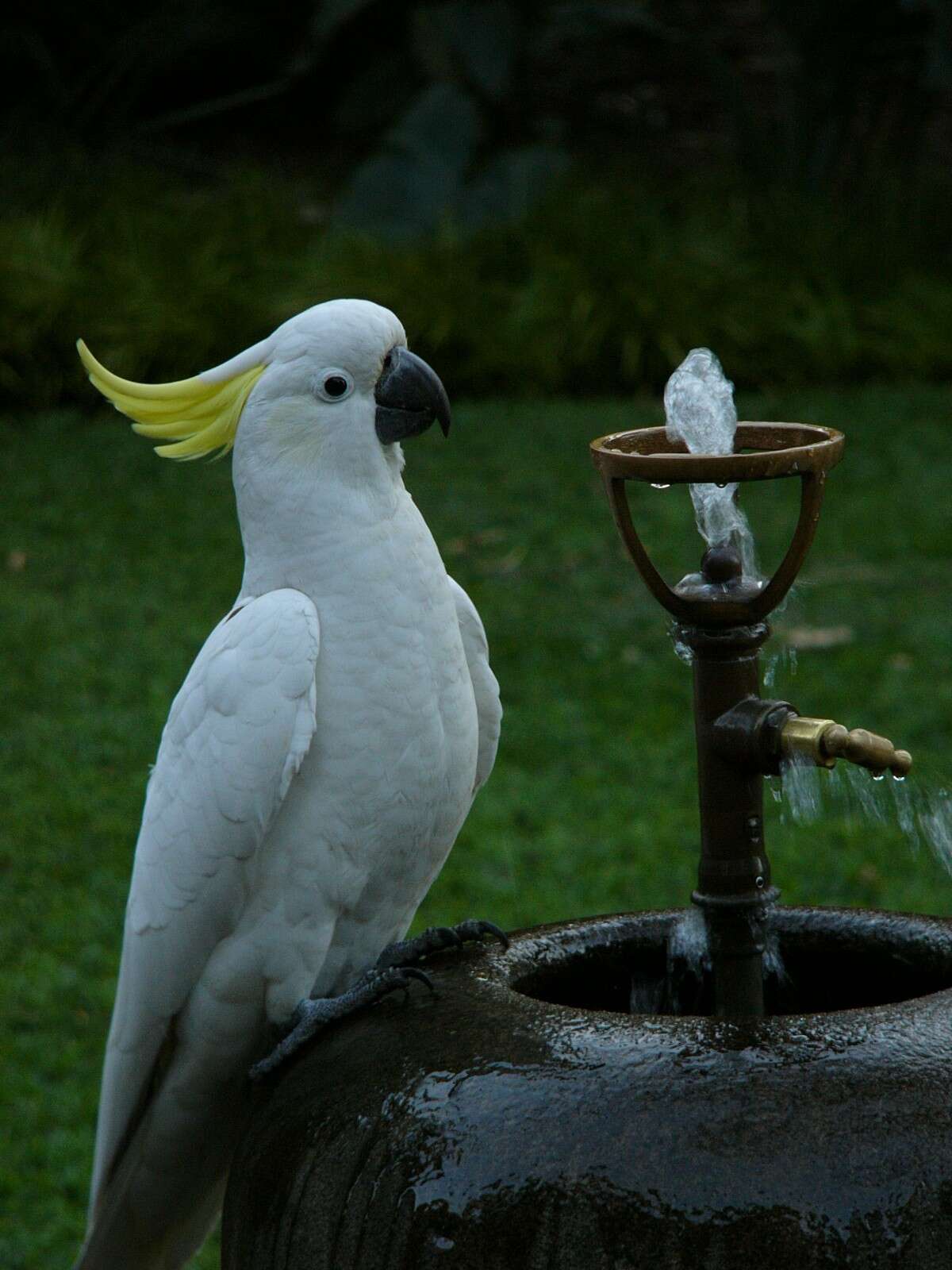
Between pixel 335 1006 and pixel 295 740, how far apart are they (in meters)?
0.32

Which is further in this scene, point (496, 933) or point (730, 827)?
point (496, 933)

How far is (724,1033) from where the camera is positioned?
4.82ft

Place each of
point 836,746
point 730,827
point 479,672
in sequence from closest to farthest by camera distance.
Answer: point 836,746 → point 730,827 → point 479,672

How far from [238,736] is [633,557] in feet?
1.85

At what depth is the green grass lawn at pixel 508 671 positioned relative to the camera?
3.61m

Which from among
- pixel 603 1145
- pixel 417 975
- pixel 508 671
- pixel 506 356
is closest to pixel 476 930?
pixel 417 975

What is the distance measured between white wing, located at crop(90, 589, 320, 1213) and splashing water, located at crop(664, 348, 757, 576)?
51 centimetres

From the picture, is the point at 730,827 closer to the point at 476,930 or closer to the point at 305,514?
the point at 476,930

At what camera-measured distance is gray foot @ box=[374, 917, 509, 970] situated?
6.20ft

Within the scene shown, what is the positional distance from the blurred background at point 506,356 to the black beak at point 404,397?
2.52ft

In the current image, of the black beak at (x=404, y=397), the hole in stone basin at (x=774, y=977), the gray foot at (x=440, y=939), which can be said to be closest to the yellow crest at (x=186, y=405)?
the black beak at (x=404, y=397)

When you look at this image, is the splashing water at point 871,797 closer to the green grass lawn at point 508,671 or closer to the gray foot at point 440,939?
the green grass lawn at point 508,671

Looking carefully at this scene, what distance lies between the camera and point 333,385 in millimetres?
2002

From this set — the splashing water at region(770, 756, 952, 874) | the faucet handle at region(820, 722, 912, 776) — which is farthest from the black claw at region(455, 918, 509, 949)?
the faucet handle at region(820, 722, 912, 776)
